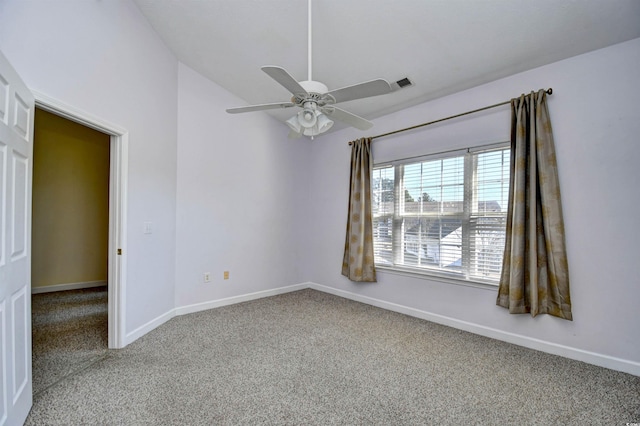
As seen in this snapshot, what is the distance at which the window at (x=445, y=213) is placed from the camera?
302 cm

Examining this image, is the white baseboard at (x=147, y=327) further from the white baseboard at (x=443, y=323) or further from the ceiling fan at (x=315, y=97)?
the ceiling fan at (x=315, y=97)

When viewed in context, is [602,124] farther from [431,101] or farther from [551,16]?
[431,101]

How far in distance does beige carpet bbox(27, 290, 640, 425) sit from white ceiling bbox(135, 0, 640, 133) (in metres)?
2.73

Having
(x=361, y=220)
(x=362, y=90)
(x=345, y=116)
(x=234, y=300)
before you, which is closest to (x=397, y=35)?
(x=345, y=116)

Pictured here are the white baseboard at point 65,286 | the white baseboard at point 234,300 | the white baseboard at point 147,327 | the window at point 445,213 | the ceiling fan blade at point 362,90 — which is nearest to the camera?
the ceiling fan blade at point 362,90

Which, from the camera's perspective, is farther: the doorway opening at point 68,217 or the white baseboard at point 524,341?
the doorway opening at point 68,217

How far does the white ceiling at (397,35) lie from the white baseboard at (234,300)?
293 centimetres

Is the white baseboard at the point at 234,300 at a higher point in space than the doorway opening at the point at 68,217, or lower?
lower

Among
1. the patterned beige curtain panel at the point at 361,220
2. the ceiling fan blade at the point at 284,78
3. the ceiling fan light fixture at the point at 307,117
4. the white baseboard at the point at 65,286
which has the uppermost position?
the ceiling fan blade at the point at 284,78

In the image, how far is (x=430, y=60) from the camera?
2764 mm

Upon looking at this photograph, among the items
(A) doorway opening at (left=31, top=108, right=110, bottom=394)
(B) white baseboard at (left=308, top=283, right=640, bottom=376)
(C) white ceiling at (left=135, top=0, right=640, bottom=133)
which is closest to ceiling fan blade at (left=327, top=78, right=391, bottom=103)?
(C) white ceiling at (left=135, top=0, right=640, bottom=133)

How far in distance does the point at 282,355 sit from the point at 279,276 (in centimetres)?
214

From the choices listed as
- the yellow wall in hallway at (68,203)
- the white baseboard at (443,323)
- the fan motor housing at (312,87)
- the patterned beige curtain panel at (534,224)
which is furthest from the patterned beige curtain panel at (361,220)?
the yellow wall in hallway at (68,203)

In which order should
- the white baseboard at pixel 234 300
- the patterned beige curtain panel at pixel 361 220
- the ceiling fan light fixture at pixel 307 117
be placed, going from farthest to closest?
1. the patterned beige curtain panel at pixel 361 220
2. the white baseboard at pixel 234 300
3. the ceiling fan light fixture at pixel 307 117
